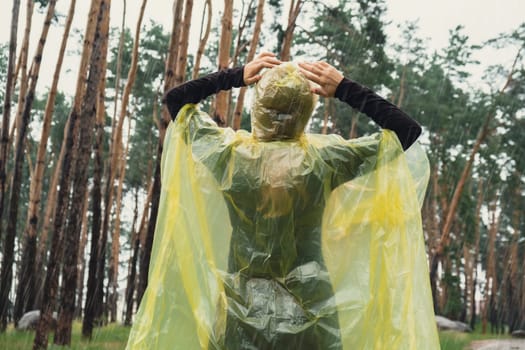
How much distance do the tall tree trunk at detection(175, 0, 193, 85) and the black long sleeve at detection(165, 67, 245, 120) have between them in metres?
7.53

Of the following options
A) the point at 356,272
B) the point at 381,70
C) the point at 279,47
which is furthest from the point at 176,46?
the point at 381,70

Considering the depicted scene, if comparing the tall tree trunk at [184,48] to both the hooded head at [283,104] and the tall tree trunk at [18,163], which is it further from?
the hooded head at [283,104]

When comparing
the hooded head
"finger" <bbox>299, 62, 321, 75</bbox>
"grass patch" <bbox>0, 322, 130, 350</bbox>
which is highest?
"finger" <bbox>299, 62, 321, 75</bbox>

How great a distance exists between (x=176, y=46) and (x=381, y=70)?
12799mm

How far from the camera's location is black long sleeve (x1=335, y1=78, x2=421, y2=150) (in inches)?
102

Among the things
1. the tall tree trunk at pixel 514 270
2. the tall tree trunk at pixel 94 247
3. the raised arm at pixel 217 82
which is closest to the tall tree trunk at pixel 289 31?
the tall tree trunk at pixel 94 247

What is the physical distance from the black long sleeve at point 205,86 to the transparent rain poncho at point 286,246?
0.05 metres

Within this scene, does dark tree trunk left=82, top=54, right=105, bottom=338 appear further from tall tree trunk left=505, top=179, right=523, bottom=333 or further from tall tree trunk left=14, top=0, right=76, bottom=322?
tall tree trunk left=505, top=179, right=523, bottom=333

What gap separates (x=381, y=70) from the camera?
22094 millimetres

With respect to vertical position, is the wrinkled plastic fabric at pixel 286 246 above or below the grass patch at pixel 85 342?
above

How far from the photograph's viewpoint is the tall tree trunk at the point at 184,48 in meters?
10.4

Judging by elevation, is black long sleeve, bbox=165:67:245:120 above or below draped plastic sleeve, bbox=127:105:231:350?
above

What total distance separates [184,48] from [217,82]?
8.13 m

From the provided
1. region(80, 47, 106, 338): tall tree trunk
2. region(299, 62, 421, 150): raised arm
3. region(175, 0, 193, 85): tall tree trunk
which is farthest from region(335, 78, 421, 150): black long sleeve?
region(80, 47, 106, 338): tall tree trunk
